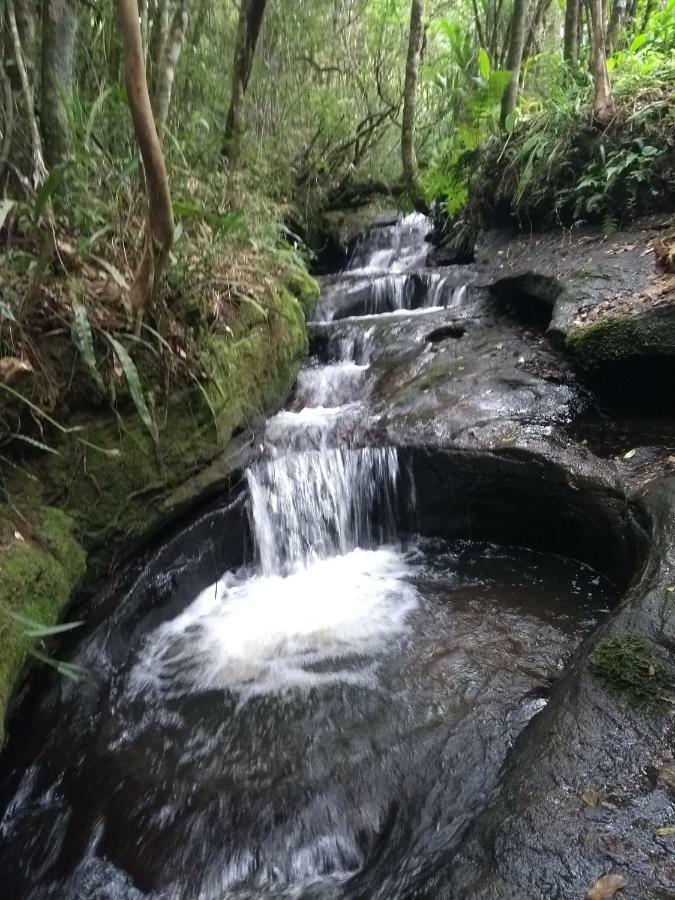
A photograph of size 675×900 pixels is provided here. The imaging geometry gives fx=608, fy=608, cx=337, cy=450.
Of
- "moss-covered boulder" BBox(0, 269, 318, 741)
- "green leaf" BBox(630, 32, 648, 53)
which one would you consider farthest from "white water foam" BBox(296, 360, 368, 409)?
"green leaf" BBox(630, 32, 648, 53)

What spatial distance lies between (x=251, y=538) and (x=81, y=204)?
268 centimetres

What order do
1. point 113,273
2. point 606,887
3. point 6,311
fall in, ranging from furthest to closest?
point 113,273
point 6,311
point 606,887

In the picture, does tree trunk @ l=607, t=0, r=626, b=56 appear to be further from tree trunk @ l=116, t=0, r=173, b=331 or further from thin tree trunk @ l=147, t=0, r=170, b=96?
tree trunk @ l=116, t=0, r=173, b=331

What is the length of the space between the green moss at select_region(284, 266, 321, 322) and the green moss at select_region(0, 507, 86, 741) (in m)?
4.14

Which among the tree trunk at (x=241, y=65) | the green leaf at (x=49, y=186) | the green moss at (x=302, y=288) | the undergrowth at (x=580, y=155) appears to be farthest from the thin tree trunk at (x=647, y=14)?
the green leaf at (x=49, y=186)

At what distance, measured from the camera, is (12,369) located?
3355 millimetres

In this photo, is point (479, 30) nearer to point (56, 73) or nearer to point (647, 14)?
point (647, 14)

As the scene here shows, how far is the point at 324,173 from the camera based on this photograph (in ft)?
39.5

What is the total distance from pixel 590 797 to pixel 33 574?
2821 millimetres

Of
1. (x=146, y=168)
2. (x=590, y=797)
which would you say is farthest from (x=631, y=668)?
(x=146, y=168)

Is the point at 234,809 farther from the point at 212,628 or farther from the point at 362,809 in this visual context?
the point at 212,628

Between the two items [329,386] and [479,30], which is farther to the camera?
[479,30]

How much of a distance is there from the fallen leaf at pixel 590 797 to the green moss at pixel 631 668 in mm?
460

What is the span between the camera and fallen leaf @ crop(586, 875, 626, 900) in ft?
6.03
